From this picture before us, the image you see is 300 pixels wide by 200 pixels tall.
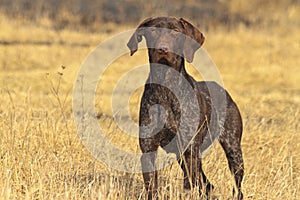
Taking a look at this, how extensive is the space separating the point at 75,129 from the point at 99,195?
2.03m

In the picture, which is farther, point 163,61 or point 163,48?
point 163,61

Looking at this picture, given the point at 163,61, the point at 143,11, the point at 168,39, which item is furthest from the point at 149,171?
the point at 143,11

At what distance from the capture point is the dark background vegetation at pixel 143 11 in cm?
2333

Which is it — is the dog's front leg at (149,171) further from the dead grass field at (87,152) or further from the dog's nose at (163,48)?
the dog's nose at (163,48)

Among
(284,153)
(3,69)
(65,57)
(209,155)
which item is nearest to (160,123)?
(209,155)

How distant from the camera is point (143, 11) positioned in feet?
84.2

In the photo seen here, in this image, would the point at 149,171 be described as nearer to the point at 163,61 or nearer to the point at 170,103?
the point at 170,103

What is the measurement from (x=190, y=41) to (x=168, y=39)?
7.9 inches

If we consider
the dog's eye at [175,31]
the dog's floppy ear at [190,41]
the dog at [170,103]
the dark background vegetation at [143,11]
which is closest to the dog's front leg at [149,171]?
the dog at [170,103]

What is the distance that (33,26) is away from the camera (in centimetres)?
2156

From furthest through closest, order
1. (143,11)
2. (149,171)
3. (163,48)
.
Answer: (143,11) < (149,171) < (163,48)

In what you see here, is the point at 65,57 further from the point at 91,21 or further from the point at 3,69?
the point at 91,21

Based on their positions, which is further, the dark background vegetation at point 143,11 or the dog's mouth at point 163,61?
the dark background vegetation at point 143,11

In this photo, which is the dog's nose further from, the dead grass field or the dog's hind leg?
the dog's hind leg
